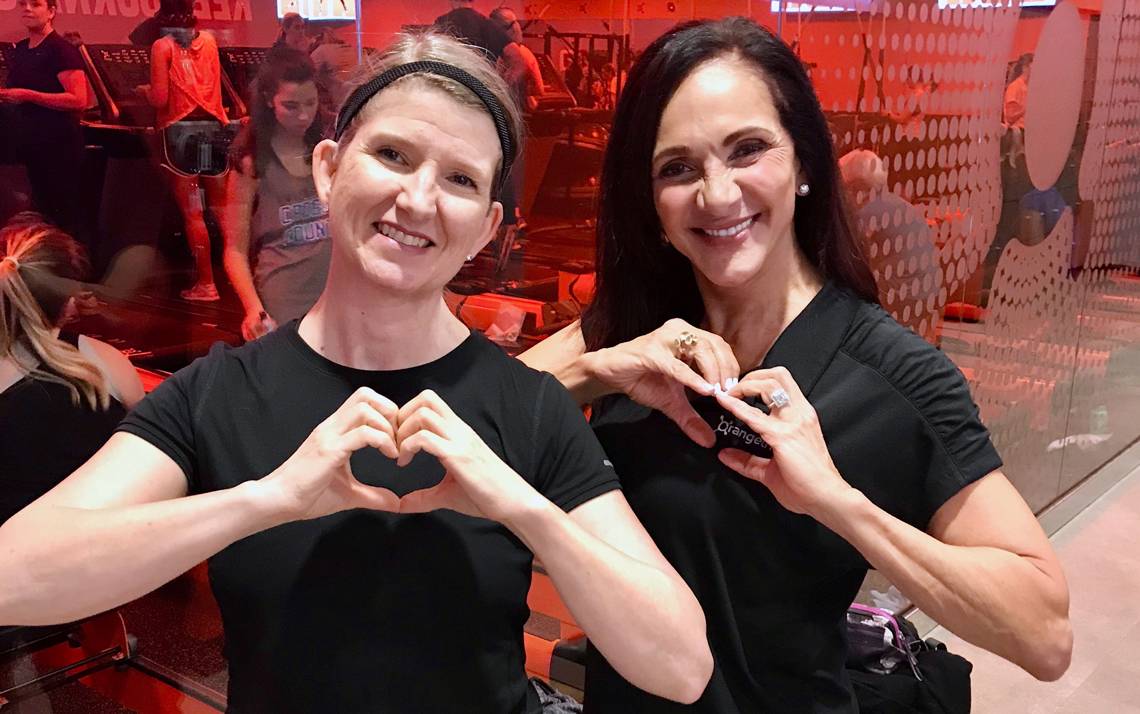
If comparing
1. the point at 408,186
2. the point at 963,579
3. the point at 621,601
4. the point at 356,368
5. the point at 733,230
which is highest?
the point at 408,186

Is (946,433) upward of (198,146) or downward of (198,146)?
downward

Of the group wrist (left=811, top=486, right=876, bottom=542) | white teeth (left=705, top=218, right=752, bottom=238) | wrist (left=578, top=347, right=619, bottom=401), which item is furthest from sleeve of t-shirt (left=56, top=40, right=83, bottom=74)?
wrist (left=811, top=486, right=876, bottom=542)

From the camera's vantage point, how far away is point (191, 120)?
2.10 meters

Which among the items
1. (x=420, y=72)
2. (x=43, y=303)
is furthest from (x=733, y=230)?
(x=43, y=303)

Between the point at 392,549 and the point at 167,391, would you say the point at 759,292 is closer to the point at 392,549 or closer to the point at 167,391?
the point at 392,549

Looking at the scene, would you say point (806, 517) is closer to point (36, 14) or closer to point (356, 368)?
point (356, 368)

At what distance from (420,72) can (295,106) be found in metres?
1.14

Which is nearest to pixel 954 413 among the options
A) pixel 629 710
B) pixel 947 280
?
pixel 629 710

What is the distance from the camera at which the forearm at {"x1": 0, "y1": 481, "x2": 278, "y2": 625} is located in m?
1.13

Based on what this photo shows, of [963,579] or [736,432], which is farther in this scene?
[736,432]

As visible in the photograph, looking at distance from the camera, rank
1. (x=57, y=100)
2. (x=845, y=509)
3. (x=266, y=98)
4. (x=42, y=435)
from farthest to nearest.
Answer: (x=266, y=98), (x=42, y=435), (x=57, y=100), (x=845, y=509)

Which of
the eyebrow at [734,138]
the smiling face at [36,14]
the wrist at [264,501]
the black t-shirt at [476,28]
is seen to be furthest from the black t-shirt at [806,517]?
the black t-shirt at [476,28]

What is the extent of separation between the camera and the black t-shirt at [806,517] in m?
1.59

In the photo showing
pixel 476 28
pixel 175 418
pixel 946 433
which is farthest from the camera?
pixel 476 28
